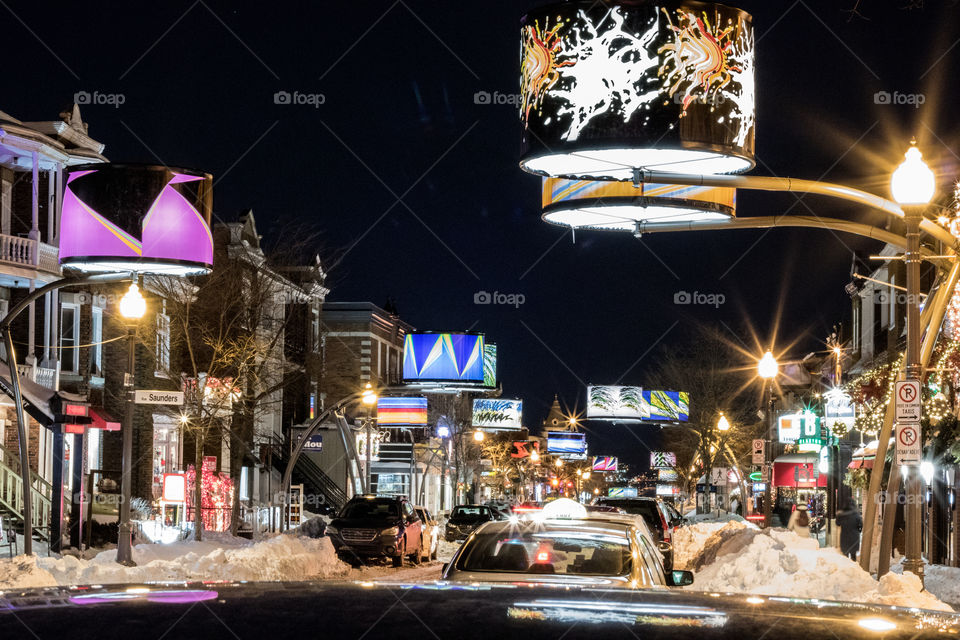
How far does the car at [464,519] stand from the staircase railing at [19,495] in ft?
52.5

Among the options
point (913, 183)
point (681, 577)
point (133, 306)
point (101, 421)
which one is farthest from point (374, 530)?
point (681, 577)

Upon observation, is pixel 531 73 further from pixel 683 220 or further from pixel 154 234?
pixel 154 234

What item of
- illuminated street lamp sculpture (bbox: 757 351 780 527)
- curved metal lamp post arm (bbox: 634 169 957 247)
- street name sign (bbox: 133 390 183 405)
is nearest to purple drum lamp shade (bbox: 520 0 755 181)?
curved metal lamp post arm (bbox: 634 169 957 247)

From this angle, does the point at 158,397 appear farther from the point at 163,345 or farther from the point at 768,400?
the point at 768,400

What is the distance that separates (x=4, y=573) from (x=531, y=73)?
929 centimetres

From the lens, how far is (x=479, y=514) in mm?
46125

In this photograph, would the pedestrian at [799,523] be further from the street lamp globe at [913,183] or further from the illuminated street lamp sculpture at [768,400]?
the street lamp globe at [913,183]

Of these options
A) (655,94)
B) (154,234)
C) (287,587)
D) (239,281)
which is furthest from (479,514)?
(287,587)

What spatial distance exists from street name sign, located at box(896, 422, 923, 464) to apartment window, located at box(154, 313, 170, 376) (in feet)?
94.4

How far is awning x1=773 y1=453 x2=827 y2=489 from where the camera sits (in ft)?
172

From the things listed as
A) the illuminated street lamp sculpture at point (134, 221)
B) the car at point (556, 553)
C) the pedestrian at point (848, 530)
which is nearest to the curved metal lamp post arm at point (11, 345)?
the illuminated street lamp sculpture at point (134, 221)

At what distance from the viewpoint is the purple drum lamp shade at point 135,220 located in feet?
82.8

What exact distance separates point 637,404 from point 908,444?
236ft

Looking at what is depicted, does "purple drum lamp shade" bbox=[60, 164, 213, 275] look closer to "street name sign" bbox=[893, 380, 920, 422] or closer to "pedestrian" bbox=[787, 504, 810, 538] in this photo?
"street name sign" bbox=[893, 380, 920, 422]
